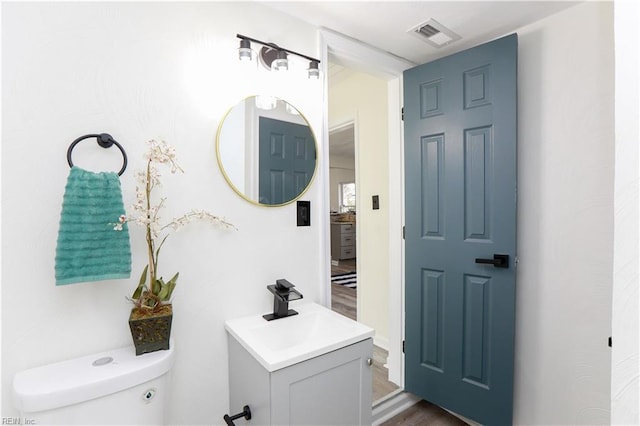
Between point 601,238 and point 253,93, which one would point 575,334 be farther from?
point 253,93

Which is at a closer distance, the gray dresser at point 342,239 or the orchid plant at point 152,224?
the orchid plant at point 152,224

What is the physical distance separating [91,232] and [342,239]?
5797mm

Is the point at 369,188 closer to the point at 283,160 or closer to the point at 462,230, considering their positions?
the point at 462,230

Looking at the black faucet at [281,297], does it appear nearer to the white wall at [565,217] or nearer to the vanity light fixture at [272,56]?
the vanity light fixture at [272,56]

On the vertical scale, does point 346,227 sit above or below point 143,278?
below

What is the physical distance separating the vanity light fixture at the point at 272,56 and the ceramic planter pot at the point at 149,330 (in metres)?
1.06

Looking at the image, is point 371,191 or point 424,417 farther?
point 371,191

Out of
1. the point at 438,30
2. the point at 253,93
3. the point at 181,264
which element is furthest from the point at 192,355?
the point at 438,30

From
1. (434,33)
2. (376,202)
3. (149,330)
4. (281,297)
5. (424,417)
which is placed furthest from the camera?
(376,202)

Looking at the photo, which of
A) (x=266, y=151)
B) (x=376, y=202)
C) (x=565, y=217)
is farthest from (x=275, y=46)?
(x=565, y=217)

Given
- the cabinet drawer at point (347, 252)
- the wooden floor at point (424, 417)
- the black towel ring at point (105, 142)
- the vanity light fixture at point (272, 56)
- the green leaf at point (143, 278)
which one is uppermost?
the vanity light fixture at point (272, 56)

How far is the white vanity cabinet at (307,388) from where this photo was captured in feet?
3.20

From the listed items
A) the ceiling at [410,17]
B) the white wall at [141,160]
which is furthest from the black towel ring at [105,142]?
the ceiling at [410,17]

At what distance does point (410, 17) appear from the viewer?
1.49 meters
